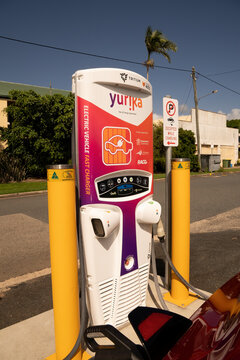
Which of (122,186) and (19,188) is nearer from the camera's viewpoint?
(122,186)

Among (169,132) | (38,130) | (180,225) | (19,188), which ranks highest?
(38,130)

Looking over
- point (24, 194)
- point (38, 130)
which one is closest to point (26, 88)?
point (38, 130)

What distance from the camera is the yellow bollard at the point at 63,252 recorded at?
172 cm

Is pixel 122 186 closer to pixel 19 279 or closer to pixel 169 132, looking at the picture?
pixel 169 132

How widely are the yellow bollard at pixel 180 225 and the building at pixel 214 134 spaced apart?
82.8 feet

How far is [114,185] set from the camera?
2.13 m

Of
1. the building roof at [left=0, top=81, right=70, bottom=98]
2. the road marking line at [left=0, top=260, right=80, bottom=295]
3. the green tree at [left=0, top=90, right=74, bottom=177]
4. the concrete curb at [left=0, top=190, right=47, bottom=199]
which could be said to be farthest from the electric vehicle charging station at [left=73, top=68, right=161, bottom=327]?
the building roof at [left=0, top=81, right=70, bottom=98]

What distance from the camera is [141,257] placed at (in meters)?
Result: 2.40

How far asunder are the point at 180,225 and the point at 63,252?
1.38 metres

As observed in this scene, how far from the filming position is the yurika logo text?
2.06 m

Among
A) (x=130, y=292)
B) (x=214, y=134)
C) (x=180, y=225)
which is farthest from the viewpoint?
(x=214, y=134)

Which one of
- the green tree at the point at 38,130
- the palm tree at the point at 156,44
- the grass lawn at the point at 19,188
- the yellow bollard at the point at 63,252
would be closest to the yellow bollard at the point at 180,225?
the yellow bollard at the point at 63,252

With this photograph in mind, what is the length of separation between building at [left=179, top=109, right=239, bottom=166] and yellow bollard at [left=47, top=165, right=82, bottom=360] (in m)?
26.4

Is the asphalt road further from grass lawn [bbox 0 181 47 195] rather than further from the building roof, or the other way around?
the building roof
